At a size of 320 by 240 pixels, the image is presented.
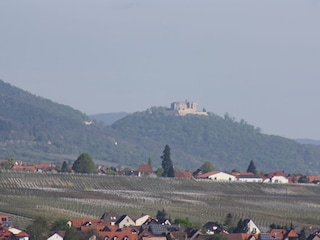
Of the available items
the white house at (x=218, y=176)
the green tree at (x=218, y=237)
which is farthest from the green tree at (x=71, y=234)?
the white house at (x=218, y=176)

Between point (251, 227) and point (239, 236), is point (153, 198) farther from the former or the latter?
point (239, 236)

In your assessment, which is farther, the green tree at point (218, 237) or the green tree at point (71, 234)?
the green tree at point (218, 237)

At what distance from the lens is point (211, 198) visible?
11212 centimetres

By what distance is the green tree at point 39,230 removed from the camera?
65.6m

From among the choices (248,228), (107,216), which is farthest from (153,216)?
(248,228)

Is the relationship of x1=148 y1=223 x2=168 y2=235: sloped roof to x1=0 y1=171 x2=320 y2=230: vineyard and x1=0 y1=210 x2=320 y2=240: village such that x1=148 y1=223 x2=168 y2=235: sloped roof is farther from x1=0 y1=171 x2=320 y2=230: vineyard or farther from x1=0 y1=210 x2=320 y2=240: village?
x1=0 y1=171 x2=320 y2=230: vineyard

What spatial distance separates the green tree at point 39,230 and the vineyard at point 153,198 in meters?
5.46

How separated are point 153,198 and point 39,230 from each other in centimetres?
4065

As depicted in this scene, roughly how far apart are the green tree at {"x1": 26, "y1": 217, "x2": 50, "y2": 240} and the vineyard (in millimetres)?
5464

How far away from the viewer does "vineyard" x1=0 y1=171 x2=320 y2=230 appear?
89500mm

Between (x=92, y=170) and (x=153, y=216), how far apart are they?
47.1m

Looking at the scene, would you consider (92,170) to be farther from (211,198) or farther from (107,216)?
(107,216)

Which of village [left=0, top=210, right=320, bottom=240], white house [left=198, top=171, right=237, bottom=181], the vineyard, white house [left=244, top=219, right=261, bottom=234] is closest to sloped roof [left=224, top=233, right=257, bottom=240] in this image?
village [left=0, top=210, right=320, bottom=240]

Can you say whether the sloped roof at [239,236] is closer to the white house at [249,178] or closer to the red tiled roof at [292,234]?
the red tiled roof at [292,234]
